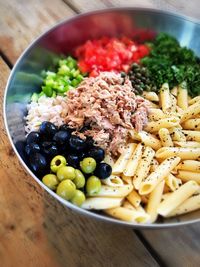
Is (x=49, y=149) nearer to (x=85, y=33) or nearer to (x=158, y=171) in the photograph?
(x=158, y=171)

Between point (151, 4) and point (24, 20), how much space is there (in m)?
0.73

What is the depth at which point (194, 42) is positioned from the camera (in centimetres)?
173

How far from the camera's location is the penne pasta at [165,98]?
1.47m

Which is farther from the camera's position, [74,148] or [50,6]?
[50,6]

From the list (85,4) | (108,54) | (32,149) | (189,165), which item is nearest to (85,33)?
(108,54)

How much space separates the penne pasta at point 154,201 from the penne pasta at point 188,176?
0.09m

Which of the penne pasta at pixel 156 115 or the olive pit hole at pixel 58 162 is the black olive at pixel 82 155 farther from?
the penne pasta at pixel 156 115

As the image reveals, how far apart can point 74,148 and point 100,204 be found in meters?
0.22

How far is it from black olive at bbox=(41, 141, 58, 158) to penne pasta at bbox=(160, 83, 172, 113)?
502 millimetres

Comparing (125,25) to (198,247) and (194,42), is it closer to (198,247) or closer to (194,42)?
(194,42)

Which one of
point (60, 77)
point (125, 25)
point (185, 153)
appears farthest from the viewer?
point (125, 25)

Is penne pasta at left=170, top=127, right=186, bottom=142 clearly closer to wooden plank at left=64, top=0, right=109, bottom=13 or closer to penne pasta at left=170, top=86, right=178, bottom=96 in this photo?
penne pasta at left=170, top=86, right=178, bottom=96

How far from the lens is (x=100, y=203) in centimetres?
117

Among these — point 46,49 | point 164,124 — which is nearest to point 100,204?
point 164,124
